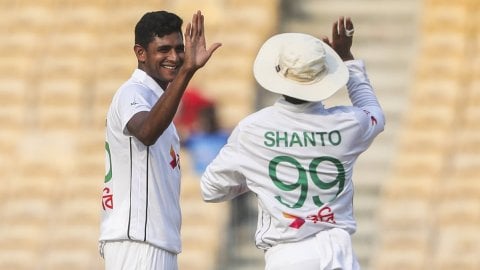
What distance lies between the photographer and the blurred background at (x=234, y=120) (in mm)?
13148

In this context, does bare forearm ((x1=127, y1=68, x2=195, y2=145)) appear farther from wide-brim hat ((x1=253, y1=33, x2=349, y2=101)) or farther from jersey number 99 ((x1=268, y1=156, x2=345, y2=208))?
jersey number 99 ((x1=268, y1=156, x2=345, y2=208))

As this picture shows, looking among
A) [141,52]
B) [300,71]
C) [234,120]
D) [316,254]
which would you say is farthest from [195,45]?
[234,120]

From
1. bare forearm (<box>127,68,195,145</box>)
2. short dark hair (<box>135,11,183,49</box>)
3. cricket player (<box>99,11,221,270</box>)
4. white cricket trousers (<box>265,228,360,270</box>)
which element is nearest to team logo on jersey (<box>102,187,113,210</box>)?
cricket player (<box>99,11,221,270</box>)

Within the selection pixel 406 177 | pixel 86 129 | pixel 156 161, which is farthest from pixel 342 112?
pixel 86 129

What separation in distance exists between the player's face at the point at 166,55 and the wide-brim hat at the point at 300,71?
1.61ft

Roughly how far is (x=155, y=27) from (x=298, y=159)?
0.94 meters

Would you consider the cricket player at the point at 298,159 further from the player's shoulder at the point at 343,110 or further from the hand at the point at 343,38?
the hand at the point at 343,38

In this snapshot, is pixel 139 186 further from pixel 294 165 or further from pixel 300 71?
pixel 300 71

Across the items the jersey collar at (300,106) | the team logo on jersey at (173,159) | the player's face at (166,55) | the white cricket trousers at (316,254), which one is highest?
the player's face at (166,55)

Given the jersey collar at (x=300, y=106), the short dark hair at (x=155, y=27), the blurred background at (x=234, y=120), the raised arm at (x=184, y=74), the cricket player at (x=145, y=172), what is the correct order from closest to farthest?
the raised arm at (x=184, y=74) → the jersey collar at (x=300, y=106) → the cricket player at (x=145, y=172) → the short dark hair at (x=155, y=27) → the blurred background at (x=234, y=120)

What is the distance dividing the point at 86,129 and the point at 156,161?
746 cm

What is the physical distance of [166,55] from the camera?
7.06 metres

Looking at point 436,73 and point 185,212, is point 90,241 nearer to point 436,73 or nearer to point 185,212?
point 185,212

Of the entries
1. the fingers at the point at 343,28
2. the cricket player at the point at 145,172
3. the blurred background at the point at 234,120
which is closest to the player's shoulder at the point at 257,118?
the cricket player at the point at 145,172
